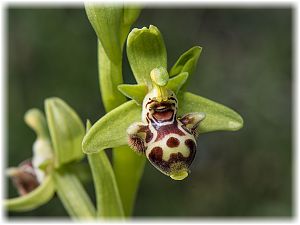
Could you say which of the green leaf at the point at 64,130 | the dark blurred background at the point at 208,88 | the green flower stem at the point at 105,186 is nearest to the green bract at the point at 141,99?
the green flower stem at the point at 105,186

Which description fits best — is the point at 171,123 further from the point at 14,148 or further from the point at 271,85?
the point at 271,85

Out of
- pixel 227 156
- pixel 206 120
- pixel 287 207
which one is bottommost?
pixel 287 207

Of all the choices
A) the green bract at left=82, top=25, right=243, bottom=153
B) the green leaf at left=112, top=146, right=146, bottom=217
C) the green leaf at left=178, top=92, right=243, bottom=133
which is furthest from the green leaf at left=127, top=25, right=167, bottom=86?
the green leaf at left=112, top=146, right=146, bottom=217

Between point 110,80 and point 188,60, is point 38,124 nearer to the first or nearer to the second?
point 110,80

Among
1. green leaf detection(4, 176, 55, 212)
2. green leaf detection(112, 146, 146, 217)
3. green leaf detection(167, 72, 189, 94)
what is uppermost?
green leaf detection(167, 72, 189, 94)

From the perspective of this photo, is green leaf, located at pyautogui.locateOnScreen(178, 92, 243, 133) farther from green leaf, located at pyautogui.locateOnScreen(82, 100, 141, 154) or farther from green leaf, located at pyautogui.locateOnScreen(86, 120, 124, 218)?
green leaf, located at pyautogui.locateOnScreen(86, 120, 124, 218)

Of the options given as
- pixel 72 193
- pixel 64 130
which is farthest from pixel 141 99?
pixel 72 193

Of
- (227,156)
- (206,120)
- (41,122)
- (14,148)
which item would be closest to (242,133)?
(227,156)
